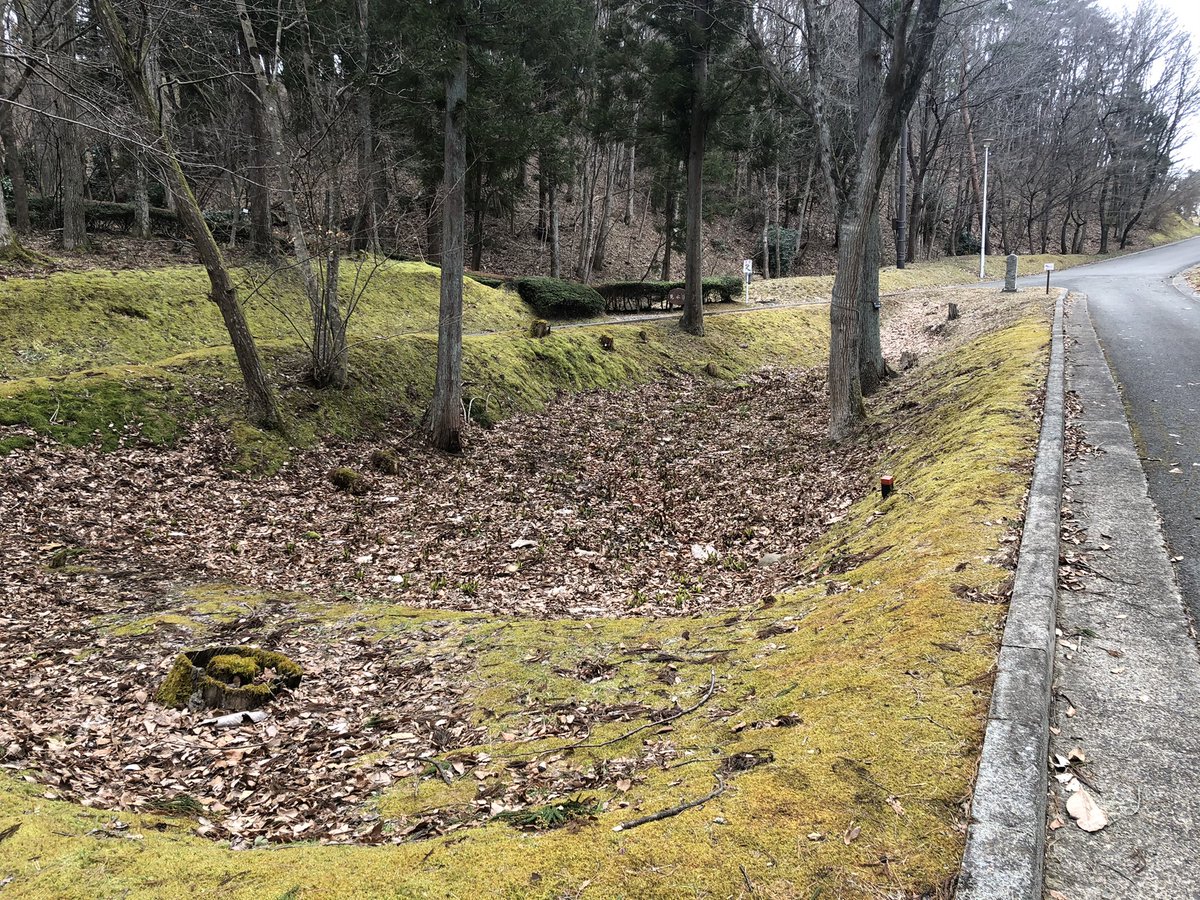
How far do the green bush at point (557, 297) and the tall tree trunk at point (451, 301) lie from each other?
27.8 ft

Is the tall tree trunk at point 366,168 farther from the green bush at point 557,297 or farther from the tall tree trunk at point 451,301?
the green bush at point 557,297

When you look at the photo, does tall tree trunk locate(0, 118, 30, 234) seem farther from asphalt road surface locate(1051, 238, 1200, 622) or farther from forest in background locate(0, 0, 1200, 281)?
asphalt road surface locate(1051, 238, 1200, 622)

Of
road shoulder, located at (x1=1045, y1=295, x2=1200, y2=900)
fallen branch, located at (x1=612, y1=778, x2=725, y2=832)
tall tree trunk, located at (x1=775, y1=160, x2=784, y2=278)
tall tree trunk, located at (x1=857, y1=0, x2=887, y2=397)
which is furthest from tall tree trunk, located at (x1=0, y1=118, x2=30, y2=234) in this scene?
tall tree trunk, located at (x1=775, y1=160, x2=784, y2=278)

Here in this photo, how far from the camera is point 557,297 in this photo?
2044 centimetres

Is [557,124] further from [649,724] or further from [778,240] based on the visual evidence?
[649,724]

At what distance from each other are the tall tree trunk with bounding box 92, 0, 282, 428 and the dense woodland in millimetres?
41

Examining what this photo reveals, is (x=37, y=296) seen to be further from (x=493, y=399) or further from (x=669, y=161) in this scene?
(x=669, y=161)

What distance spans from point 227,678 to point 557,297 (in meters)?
17.0

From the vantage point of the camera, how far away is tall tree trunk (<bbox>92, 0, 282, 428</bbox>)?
29.1 feet

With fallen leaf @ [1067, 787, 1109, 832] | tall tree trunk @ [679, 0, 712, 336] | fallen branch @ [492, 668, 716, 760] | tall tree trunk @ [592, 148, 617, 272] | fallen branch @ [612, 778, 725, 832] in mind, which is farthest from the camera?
tall tree trunk @ [592, 148, 617, 272]

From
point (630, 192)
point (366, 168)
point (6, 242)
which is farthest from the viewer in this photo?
point (630, 192)

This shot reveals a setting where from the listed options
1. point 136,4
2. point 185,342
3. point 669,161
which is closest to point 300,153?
point 136,4

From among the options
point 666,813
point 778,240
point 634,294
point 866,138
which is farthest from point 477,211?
point 666,813

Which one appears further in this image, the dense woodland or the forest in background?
the forest in background
